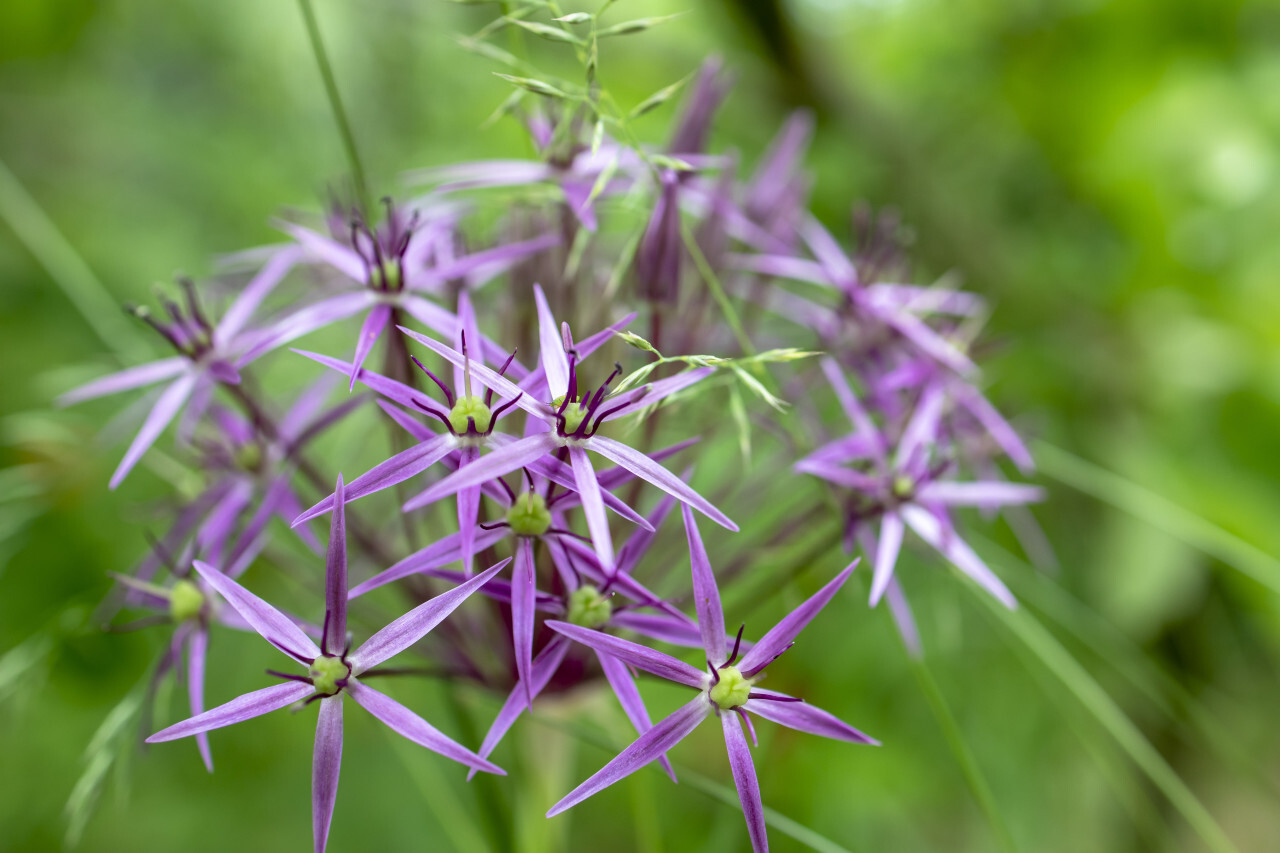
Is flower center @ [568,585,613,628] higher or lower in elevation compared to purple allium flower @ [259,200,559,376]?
lower

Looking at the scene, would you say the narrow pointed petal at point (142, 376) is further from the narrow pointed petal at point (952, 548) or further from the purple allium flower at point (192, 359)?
the narrow pointed petal at point (952, 548)

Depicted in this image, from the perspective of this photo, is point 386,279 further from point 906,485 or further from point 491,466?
point 906,485

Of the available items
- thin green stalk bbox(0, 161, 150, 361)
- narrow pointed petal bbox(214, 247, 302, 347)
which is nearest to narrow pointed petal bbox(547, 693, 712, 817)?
narrow pointed petal bbox(214, 247, 302, 347)

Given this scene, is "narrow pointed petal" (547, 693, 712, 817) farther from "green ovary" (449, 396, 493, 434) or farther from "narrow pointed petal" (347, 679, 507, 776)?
"green ovary" (449, 396, 493, 434)

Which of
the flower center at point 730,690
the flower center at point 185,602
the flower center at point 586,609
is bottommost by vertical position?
the flower center at point 185,602

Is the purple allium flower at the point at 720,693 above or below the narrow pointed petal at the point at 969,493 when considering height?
above

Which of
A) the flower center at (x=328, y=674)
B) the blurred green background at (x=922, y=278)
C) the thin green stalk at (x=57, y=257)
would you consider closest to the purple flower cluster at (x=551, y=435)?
the flower center at (x=328, y=674)
